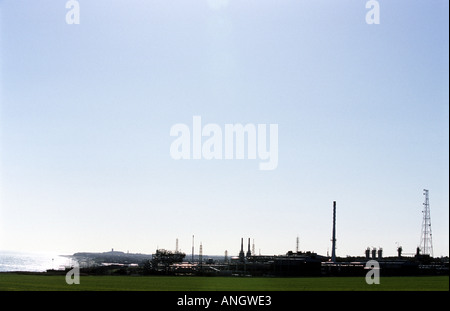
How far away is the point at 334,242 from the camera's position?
11962cm

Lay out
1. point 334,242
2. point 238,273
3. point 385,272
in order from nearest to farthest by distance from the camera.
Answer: point 238,273
point 385,272
point 334,242
